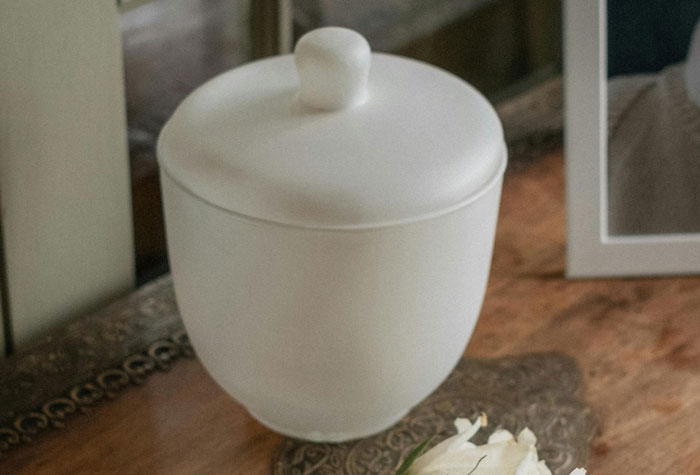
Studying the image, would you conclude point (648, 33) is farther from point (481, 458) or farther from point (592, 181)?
point (481, 458)

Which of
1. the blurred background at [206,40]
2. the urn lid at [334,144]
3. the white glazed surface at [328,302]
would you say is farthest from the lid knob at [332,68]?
the blurred background at [206,40]

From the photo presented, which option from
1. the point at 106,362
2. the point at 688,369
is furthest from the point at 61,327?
the point at 688,369

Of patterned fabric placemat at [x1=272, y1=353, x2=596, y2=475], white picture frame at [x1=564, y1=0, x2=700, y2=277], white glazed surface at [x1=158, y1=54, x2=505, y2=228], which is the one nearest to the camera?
white glazed surface at [x1=158, y1=54, x2=505, y2=228]

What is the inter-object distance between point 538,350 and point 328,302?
319 millimetres

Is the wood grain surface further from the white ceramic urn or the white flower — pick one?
the white flower

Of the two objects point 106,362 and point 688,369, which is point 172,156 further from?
point 688,369

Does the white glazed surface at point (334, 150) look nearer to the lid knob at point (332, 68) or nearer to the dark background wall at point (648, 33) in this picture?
the lid knob at point (332, 68)

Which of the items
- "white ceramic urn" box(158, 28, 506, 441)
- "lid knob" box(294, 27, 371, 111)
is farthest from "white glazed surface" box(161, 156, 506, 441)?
"lid knob" box(294, 27, 371, 111)

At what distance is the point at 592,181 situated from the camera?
993 millimetres

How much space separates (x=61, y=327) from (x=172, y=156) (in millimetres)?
285

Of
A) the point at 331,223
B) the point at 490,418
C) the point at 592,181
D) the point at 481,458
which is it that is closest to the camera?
the point at 481,458

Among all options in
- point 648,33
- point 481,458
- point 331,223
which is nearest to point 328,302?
point 331,223

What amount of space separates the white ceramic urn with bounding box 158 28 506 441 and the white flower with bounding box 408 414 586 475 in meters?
0.15

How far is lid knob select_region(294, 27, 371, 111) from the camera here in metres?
0.71
